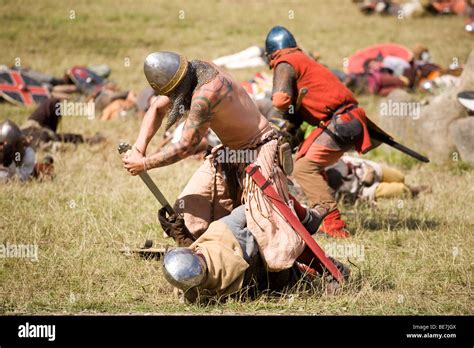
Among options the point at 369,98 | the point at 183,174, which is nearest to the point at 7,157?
the point at 183,174

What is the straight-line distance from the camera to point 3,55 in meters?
15.1

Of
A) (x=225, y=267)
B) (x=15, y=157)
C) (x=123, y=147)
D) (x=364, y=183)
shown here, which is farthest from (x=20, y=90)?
(x=225, y=267)

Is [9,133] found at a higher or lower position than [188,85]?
lower

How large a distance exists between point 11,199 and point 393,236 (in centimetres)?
352

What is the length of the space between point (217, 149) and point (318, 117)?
5.77 ft

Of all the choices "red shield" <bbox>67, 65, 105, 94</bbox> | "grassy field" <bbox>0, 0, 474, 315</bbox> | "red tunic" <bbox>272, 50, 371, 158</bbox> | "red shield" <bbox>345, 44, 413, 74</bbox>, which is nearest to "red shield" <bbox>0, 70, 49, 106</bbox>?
"grassy field" <bbox>0, 0, 474, 315</bbox>

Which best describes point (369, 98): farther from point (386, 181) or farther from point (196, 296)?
point (196, 296)

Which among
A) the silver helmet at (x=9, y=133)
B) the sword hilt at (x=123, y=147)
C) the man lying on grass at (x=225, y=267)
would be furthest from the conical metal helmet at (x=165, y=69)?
the silver helmet at (x=9, y=133)

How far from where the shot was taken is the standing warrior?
262 inches
